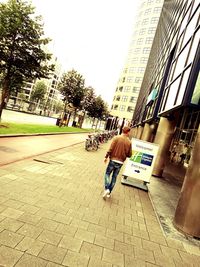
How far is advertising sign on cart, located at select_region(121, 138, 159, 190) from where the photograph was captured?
9406 mm

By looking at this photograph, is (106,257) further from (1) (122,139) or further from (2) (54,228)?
(1) (122,139)

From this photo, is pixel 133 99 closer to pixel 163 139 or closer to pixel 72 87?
pixel 72 87

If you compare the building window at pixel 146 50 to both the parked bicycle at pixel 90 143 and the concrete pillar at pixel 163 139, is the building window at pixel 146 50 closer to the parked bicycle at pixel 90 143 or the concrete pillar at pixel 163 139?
the parked bicycle at pixel 90 143

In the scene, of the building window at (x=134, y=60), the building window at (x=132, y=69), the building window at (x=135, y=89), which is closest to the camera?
the building window at (x=134, y=60)

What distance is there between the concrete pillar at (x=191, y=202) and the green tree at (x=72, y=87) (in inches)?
1601

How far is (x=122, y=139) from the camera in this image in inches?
281

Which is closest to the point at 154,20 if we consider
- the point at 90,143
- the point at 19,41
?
the point at 19,41

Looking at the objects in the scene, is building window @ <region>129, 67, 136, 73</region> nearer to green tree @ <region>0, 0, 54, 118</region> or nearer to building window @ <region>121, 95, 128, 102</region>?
building window @ <region>121, 95, 128, 102</region>

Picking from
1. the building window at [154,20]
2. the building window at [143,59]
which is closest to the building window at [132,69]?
the building window at [143,59]

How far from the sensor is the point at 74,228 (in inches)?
181

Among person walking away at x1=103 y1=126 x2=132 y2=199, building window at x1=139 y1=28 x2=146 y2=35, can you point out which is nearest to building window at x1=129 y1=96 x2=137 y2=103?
building window at x1=139 y1=28 x2=146 y2=35

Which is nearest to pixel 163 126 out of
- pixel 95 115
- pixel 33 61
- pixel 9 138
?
pixel 9 138

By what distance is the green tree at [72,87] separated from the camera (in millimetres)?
45500

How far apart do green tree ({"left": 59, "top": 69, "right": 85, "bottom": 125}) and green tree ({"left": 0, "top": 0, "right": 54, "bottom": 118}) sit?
89.0ft
